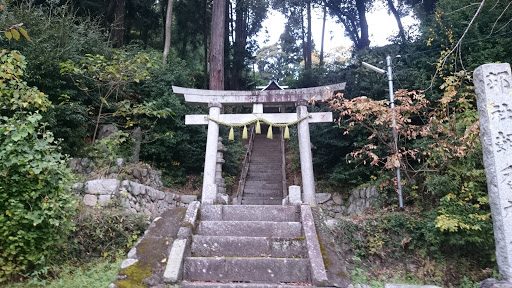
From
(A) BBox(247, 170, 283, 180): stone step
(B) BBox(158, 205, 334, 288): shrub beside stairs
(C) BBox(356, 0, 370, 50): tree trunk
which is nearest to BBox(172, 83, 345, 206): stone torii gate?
(B) BBox(158, 205, 334, 288): shrub beside stairs

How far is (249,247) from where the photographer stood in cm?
597

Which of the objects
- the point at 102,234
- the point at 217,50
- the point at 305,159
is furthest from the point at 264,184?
the point at 102,234

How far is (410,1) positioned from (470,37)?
8799 millimetres

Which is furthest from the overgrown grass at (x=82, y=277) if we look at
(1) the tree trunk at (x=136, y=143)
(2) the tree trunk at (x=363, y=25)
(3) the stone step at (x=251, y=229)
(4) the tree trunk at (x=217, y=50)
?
(2) the tree trunk at (x=363, y=25)

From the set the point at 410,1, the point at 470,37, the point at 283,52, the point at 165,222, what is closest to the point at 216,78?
the point at 165,222

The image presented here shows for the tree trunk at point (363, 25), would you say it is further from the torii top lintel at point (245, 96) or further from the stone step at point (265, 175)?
the torii top lintel at point (245, 96)

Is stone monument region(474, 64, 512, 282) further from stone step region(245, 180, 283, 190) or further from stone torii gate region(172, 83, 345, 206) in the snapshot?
stone step region(245, 180, 283, 190)

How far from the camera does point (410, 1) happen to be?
17609 mm

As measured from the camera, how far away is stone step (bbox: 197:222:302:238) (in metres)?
6.48

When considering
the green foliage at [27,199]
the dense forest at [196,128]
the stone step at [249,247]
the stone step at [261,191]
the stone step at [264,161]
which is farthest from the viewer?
the stone step at [264,161]

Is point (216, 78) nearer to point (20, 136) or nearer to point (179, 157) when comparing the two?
point (179, 157)

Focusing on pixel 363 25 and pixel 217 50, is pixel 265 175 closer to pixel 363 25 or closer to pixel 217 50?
pixel 217 50

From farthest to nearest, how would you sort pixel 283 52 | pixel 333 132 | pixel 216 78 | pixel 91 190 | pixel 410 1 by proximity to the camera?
pixel 283 52 < pixel 410 1 < pixel 216 78 < pixel 333 132 < pixel 91 190

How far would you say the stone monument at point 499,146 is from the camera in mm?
4938
